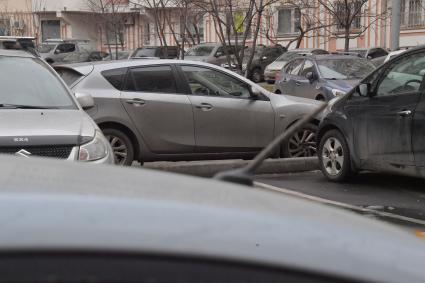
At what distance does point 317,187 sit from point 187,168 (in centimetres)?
157

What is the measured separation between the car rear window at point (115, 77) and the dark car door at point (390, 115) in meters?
2.82

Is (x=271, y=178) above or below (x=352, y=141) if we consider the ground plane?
below

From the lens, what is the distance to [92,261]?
114 centimetres

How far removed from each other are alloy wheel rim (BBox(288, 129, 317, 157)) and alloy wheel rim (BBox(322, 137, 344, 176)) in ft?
2.92

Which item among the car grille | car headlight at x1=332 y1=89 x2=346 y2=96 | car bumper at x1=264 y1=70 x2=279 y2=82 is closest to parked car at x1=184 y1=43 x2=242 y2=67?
car bumper at x1=264 y1=70 x2=279 y2=82

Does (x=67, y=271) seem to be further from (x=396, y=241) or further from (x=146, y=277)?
(x=396, y=241)

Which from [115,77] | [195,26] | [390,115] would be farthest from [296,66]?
[195,26]

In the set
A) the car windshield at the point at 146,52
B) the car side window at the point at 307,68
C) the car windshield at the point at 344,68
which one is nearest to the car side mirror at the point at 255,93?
the car windshield at the point at 344,68

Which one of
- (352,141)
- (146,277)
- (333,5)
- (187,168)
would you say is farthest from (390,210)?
(333,5)

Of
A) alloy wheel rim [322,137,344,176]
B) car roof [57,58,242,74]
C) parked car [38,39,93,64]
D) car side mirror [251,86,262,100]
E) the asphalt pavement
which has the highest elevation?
parked car [38,39,93,64]

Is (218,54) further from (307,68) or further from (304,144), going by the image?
(304,144)

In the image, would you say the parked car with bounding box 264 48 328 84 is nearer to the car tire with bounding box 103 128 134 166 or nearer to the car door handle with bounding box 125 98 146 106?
the car door handle with bounding box 125 98 146 106

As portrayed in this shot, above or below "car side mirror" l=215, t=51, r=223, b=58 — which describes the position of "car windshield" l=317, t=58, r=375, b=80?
below

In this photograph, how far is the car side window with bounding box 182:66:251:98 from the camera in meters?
8.36
